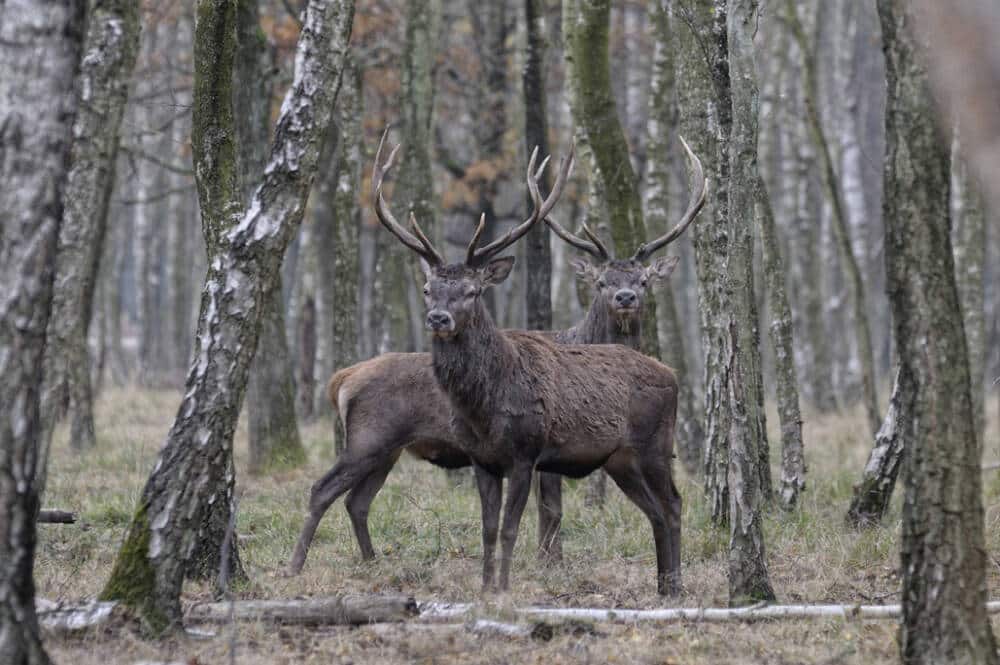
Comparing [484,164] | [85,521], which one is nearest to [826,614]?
[85,521]

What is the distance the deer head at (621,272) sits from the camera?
10.8 metres

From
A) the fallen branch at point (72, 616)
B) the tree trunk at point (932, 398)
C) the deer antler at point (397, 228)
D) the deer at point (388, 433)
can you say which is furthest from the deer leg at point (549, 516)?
the tree trunk at point (932, 398)

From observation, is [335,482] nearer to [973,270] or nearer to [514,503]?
[514,503]

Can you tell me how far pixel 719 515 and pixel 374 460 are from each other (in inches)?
95.1

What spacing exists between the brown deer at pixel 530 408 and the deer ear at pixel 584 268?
235 centimetres

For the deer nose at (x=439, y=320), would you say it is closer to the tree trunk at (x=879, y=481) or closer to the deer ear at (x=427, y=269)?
the deer ear at (x=427, y=269)

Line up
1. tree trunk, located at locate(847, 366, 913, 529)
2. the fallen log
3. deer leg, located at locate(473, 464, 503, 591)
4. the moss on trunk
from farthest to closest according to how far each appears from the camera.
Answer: tree trunk, located at locate(847, 366, 913, 529), deer leg, located at locate(473, 464, 503, 591), the fallen log, the moss on trunk

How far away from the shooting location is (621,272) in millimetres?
10977

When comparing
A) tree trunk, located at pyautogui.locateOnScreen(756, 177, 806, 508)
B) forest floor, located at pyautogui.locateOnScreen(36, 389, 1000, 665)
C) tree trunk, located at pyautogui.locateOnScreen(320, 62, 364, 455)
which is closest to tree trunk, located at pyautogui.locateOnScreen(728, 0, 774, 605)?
forest floor, located at pyautogui.locateOnScreen(36, 389, 1000, 665)

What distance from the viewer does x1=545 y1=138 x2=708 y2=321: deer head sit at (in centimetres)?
1075

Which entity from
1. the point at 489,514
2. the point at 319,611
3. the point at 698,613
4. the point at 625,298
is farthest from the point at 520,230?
the point at 319,611

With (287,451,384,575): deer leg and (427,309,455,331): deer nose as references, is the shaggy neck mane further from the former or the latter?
(287,451,384,575): deer leg

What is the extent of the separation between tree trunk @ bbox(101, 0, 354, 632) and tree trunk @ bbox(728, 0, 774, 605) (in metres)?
2.09

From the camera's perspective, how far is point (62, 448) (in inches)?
584
